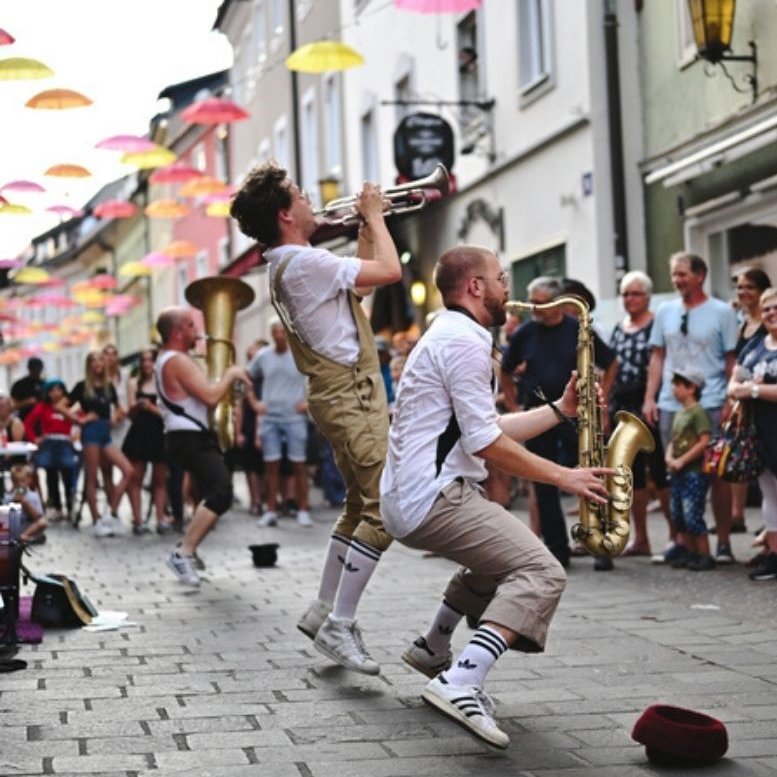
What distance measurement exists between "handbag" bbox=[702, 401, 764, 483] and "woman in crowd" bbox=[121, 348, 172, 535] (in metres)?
7.33

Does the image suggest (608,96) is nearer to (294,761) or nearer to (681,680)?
(681,680)

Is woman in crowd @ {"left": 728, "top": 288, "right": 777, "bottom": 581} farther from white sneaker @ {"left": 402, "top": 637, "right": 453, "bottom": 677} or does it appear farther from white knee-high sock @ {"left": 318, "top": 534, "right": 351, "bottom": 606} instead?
white sneaker @ {"left": 402, "top": 637, "right": 453, "bottom": 677}

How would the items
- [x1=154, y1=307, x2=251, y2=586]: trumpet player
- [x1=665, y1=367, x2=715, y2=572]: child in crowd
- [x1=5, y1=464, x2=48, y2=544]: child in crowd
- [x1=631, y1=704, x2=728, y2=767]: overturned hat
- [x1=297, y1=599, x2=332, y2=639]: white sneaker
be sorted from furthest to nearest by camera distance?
1. [x1=5, y1=464, x2=48, y2=544]: child in crowd
2. [x1=154, y1=307, x2=251, y2=586]: trumpet player
3. [x1=665, y1=367, x2=715, y2=572]: child in crowd
4. [x1=297, y1=599, x2=332, y2=639]: white sneaker
5. [x1=631, y1=704, x2=728, y2=767]: overturned hat

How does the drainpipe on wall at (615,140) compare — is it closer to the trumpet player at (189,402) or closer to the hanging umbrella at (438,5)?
the hanging umbrella at (438,5)

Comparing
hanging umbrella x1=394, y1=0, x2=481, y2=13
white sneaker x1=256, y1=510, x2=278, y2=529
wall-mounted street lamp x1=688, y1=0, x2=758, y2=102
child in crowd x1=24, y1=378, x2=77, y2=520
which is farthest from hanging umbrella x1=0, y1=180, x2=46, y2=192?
wall-mounted street lamp x1=688, y1=0, x2=758, y2=102

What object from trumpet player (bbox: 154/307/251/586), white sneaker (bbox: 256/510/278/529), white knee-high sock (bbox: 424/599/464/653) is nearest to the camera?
white knee-high sock (bbox: 424/599/464/653)

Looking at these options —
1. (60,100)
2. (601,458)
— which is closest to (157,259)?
(60,100)

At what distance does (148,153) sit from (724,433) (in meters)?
14.6

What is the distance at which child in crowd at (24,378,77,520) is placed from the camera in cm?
1805

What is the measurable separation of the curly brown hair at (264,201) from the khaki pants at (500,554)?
1863 mm

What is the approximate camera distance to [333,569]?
7.39 m

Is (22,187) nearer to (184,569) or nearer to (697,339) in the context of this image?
(184,569)

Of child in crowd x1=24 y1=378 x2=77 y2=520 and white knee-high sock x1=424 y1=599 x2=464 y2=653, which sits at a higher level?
child in crowd x1=24 y1=378 x2=77 y2=520

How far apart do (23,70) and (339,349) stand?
1008cm
